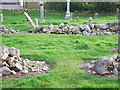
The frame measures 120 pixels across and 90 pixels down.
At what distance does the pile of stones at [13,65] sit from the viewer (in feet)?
23.3

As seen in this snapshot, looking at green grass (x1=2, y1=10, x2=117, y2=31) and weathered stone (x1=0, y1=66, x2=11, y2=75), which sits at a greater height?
green grass (x1=2, y1=10, x2=117, y2=31)

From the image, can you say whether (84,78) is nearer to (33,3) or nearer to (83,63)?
(83,63)

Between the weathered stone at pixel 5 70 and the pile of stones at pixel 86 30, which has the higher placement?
the pile of stones at pixel 86 30

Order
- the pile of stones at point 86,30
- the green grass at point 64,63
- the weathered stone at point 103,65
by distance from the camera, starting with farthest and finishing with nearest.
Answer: the pile of stones at point 86,30 < the weathered stone at point 103,65 < the green grass at point 64,63

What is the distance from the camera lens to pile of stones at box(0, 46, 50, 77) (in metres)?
7.10

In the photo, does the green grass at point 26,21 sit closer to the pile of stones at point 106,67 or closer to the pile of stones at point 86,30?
the pile of stones at point 86,30

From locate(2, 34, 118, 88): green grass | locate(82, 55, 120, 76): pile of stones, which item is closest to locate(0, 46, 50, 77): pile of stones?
A: locate(2, 34, 118, 88): green grass

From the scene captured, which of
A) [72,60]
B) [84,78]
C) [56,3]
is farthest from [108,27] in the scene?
[56,3]

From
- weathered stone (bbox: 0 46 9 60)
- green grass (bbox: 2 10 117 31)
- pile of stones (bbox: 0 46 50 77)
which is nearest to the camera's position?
pile of stones (bbox: 0 46 50 77)

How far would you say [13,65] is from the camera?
→ 732 centimetres

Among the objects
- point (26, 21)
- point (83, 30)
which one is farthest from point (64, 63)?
point (26, 21)

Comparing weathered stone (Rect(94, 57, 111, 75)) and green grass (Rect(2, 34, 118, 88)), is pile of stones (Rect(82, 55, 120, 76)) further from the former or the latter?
green grass (Rect(2, 34, 118, 88))

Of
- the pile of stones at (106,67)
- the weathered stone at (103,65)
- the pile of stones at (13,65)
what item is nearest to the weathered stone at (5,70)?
the pile of stones at (13,65)

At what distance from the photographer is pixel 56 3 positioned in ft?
133
